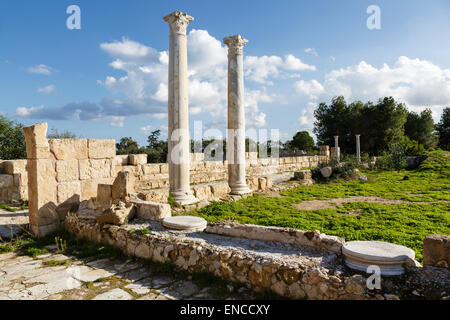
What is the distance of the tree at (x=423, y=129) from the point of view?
137 feet

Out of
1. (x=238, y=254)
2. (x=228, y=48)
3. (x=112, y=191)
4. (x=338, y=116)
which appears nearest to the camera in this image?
(x=238, y=254)

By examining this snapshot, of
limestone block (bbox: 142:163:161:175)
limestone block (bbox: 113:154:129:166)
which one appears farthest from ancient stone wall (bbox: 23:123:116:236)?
limestone block (bbox: 142:163:161:175)

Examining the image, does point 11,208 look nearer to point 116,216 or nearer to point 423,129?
point 116,216

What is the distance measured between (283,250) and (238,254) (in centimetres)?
65

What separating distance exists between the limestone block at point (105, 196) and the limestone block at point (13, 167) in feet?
16.1

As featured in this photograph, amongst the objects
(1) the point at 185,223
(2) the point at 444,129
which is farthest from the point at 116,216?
(2) the point at 444,129

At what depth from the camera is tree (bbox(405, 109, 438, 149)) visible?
41741mm

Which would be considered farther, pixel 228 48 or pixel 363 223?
pixel 228 48

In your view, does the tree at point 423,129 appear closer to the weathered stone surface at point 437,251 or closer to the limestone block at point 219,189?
the limestone block at point 219,189

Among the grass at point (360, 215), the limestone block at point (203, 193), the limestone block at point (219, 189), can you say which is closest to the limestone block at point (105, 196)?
the grass at point (360, 215)

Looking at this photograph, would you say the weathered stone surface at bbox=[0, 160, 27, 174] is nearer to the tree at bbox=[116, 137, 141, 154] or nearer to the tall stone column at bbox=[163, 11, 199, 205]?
the tall stone column at bbox=[163, 11, 199, 205]
